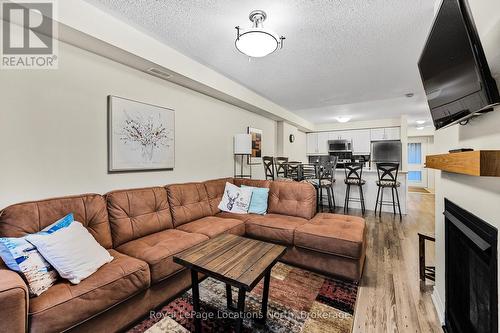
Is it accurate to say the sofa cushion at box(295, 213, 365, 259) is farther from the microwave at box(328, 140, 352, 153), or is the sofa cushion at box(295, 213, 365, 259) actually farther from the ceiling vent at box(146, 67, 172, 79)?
the microwave at box(328, 140, 352, 153)

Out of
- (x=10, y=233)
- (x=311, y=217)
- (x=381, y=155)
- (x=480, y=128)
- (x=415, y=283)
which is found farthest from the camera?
(x=381, y=155)

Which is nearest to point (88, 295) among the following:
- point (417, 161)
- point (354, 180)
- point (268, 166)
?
point (268, 166)

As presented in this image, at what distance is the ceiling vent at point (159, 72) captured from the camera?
8.59ft

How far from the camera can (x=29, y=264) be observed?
1334 mm

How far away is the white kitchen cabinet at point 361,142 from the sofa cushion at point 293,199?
5.10 metres

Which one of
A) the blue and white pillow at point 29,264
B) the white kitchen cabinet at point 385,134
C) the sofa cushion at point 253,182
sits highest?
the white kitchen cabinet at point 385,134

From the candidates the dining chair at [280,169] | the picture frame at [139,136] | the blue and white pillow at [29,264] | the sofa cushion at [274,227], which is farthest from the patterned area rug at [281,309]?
the dining chair at [280,169]

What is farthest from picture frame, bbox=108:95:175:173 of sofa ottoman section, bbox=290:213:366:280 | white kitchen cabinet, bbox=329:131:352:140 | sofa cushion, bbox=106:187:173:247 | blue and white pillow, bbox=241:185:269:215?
white kitchen cabinet, bbox=329:131:352:140

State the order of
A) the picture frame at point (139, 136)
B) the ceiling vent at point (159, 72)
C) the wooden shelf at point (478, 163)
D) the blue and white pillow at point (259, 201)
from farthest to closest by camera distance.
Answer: the blue and white pillow at point (259, 201) → the ceiling vent at point (159, 72) → the picture frame at point (139, 136) → the wooden shelf at point (478, 163)

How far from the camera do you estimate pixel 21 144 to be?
1.80 m

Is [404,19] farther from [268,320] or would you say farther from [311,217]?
[268,320]

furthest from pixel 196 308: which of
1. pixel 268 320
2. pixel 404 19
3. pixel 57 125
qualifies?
pixel 404 19

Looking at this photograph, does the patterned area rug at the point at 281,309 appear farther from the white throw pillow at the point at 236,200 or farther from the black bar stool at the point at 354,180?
the black bar stool at the point at 354,180

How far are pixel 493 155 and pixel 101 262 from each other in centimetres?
221
